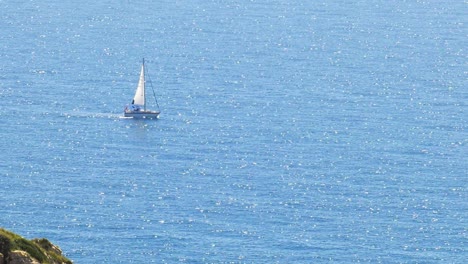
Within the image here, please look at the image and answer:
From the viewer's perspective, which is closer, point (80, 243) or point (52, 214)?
point (80, 243)

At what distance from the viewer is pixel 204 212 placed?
178m

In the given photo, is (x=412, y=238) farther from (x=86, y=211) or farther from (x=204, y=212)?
(x=86, y=211)

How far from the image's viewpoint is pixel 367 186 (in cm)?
19125

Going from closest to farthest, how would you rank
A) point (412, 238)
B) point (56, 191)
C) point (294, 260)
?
point (294, 260) < point (412, 238) < point (56, 191)

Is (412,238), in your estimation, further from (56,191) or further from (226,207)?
(56,191)

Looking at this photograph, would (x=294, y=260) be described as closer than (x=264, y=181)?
Yes

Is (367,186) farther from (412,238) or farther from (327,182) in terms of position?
(412,238)

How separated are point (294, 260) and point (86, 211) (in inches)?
1249

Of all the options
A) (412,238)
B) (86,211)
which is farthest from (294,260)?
(86,211)

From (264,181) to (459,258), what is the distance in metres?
39.2

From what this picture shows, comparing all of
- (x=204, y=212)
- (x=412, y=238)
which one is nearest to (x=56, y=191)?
(x=204, y=212)

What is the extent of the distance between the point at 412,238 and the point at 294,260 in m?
19.1

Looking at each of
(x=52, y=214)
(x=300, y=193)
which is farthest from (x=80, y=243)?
(x=300, y=193)

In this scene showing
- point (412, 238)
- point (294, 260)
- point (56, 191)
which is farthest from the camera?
point (56, 191)
